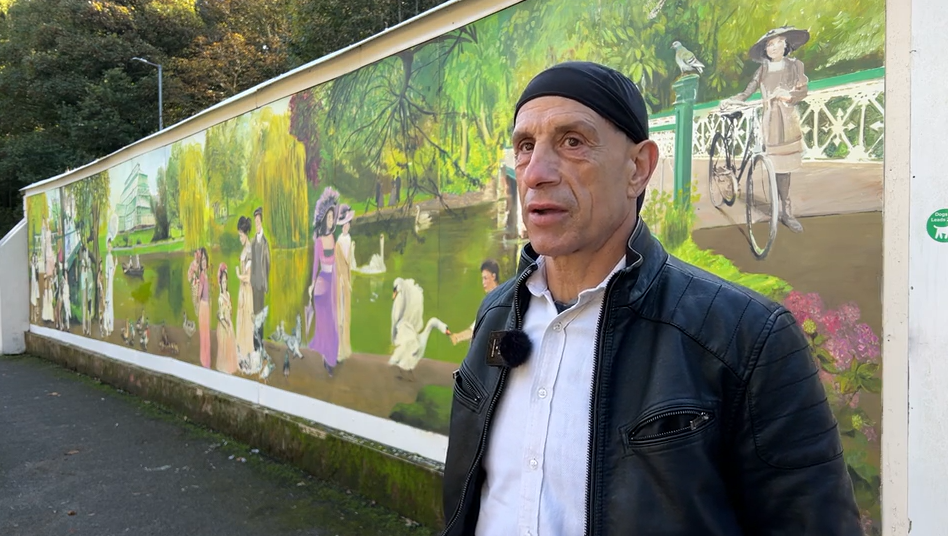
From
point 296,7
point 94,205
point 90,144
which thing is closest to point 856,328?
point 94,205

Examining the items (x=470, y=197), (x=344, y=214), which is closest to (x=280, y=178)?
(x=344, y=214)

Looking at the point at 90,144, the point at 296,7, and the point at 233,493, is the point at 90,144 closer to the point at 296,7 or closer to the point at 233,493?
the point at 296,7

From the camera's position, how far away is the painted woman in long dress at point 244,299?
716 cm

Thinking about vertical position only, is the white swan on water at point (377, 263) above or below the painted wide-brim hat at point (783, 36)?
below

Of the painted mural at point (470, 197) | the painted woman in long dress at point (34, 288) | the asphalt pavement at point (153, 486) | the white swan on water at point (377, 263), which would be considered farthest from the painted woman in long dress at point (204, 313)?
the painted woman in long dress at point (34, 288)

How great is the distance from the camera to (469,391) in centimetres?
160

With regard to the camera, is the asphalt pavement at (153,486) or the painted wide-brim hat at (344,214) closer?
the asphalt pavement at (153,486)

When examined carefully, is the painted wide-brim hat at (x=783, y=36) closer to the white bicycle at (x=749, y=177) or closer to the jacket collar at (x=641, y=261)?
the white bicycle at (x=749, y=177)

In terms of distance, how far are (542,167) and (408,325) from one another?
3795 millimetres

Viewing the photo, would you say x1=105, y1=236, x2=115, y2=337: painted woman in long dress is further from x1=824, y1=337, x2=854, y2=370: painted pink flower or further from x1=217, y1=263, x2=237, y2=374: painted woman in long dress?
x1=824, y1=337, x2=854, y2=370: painted pink flower

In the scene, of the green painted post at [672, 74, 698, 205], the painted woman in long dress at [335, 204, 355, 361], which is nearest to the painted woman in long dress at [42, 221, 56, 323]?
the painted woman in long dress at [335, 204, 355, 361]

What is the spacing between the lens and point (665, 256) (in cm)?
141

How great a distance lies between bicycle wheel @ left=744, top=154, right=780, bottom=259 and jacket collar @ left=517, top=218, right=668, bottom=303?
186 centimetres

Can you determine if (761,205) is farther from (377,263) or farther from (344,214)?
(344,214)
